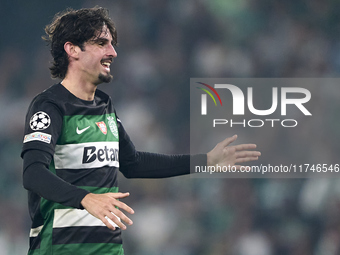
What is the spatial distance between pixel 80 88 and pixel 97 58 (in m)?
0.16

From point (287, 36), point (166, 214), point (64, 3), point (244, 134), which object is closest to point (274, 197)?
point (244, 134)

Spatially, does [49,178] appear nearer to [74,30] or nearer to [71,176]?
[71,176]

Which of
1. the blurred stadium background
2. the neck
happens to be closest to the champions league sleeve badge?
the neck

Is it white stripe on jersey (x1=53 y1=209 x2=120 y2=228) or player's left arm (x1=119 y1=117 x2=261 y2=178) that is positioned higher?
player's left arm (x1=119 y1=117 x2=261 y2=178)

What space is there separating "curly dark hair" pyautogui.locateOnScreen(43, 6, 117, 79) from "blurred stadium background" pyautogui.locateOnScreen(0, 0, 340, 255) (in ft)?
6.51

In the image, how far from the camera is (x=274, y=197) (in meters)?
4.23

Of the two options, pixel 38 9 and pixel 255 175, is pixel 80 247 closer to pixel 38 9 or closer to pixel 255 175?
pixel 255 175

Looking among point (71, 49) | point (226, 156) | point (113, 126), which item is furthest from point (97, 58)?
Answer: point (226, 156)

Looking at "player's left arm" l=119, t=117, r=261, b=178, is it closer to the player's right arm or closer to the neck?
the neck

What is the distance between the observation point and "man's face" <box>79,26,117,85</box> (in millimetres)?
2176

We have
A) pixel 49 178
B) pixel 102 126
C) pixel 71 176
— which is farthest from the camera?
pixel 102 126

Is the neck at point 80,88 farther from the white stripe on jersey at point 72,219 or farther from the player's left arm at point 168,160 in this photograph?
the white stripe on jersey at point 72,219

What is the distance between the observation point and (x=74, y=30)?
7.31 feet

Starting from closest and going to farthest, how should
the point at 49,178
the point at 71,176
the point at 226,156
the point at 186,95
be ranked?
the point at 49,178 → the point at 71,176 → the point at 226,156 → the point at 186,95
